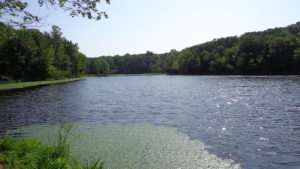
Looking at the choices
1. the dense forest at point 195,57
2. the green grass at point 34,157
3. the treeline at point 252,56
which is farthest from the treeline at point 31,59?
the treeline at point 252,56

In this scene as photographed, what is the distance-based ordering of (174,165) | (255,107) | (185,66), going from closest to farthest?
(174,165)
(255,107)
(185,66)

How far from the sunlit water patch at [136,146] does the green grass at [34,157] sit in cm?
139

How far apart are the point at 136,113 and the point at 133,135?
7885 millimetres

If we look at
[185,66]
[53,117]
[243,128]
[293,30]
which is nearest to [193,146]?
[243,128]

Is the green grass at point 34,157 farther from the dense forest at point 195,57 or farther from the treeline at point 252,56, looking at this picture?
the treeline at point 252,56

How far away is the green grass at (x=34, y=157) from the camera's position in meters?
7.44

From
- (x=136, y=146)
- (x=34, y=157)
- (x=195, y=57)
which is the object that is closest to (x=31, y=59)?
(x=136, y=146)

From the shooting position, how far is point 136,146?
38.1 ft

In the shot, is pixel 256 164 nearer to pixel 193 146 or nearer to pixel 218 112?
pixel 193 146

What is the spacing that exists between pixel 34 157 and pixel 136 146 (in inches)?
184

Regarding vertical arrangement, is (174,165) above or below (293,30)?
below

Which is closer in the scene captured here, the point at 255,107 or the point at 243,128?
the point at 243,128

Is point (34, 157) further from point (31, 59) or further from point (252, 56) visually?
point (252, 56)

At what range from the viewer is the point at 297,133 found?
13789 millimetres
